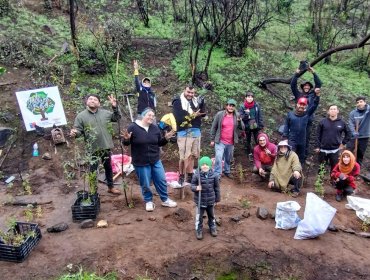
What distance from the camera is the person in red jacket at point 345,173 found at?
671 cm

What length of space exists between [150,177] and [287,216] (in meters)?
→ 2.08

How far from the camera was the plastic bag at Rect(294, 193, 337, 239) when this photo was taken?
17.1ft

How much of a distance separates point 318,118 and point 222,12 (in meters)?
4.05

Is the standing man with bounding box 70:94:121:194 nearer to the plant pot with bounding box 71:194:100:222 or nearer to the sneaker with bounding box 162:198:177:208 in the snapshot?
the plant pot with bounding box 71:194:100:222

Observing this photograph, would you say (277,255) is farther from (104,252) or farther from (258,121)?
(258,121)

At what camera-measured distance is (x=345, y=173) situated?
22.3 feet

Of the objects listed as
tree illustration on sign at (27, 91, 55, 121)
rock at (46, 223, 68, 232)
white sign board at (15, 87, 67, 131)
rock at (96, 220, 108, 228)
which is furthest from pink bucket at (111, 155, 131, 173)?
rock at (46, 223, 68, 232)

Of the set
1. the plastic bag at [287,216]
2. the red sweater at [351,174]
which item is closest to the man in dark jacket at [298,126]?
the red sweater at [351,174]

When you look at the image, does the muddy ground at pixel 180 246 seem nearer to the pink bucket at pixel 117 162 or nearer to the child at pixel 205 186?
the child at pixel 205 186

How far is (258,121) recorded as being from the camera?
7.85 metres

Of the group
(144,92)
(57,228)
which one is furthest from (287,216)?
(144,92)

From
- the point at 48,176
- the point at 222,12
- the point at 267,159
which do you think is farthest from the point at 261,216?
the point at 222,12

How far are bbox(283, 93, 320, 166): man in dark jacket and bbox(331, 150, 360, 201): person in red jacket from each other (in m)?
0.75

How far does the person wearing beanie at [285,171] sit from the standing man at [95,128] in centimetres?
286
